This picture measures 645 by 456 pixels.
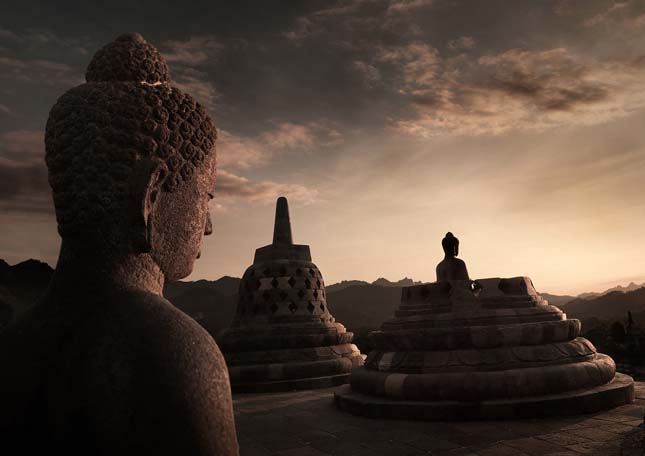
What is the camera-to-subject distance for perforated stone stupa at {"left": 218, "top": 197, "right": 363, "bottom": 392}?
394 inches

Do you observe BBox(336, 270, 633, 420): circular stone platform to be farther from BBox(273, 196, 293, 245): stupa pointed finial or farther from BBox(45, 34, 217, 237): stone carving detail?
BBox(273, 196, 293, 245): stupa pointed finial

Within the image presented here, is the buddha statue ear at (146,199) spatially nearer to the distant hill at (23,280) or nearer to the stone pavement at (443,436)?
the stone pavement at (443,436)

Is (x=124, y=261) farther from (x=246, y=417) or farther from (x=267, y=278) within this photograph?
(x=267, y=278)

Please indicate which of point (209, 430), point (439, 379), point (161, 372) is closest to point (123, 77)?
point (161, 372)

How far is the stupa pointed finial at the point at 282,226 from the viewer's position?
39.8ft

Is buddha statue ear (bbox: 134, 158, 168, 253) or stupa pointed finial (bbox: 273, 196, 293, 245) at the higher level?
stupa pointed finial (bbox: 273, 196, 293, 245)

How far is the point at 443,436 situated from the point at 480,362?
4.65ft

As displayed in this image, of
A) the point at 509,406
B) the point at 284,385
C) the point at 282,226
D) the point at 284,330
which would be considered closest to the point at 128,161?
the point at 509,406

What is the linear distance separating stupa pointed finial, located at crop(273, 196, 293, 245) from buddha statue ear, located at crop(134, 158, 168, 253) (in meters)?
10.0

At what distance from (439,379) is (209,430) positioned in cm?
503

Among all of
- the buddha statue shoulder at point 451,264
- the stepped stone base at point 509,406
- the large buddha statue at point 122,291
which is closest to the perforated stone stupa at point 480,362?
the stepped stone base at point 509,406

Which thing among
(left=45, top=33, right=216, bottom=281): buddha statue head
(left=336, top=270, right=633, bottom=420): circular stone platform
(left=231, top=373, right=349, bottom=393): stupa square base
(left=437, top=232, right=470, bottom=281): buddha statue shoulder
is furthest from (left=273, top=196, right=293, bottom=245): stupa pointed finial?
(left=45, top=33, right=216, bottom=281): buddha statue head

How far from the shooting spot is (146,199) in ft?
6.61

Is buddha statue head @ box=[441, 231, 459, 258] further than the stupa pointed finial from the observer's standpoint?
No
